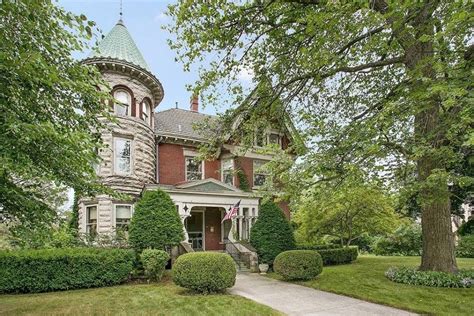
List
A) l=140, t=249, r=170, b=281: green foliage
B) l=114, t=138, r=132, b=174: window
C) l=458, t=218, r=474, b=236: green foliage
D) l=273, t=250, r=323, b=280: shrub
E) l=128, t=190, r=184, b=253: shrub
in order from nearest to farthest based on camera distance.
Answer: l=140, t=249, r=170, b=281: green foliage, l=273, t=250, r=323, b=280: shrub, l=128, t=190, r=184, b=253: shrub, l=114, t=138, r=132, b=174: window, l=458, t=218, r=474, b=236: green foliage

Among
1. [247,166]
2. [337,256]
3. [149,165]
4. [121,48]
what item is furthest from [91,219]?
[337,256]

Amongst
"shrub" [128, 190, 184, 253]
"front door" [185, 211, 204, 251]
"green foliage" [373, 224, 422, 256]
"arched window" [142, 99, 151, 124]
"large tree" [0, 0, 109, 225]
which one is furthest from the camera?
"green foliage" [373, 224, 422, 256]

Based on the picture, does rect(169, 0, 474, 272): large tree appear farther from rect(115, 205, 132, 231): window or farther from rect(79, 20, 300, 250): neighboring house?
rect(115, 205, 132, 231): window

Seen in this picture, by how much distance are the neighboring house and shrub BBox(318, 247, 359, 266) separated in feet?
13.8

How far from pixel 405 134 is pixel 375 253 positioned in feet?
62.7

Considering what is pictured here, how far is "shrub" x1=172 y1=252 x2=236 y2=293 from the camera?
9.80 m

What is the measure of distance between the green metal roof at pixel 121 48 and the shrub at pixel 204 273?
35.4ft

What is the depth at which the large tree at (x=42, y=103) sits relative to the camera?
5090mm

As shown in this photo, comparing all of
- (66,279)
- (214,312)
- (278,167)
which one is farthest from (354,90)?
(66,279)

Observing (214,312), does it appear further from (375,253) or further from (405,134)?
(375,253)

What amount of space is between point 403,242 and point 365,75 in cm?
1598

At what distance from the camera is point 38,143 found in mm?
5953

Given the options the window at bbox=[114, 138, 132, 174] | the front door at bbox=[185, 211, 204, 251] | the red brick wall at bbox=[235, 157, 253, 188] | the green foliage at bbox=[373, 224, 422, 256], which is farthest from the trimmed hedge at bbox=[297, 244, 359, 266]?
the window at bbox=[114, 138, 132, 174]

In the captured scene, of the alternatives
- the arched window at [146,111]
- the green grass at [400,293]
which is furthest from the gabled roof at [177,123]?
the green grass at [400,293]
